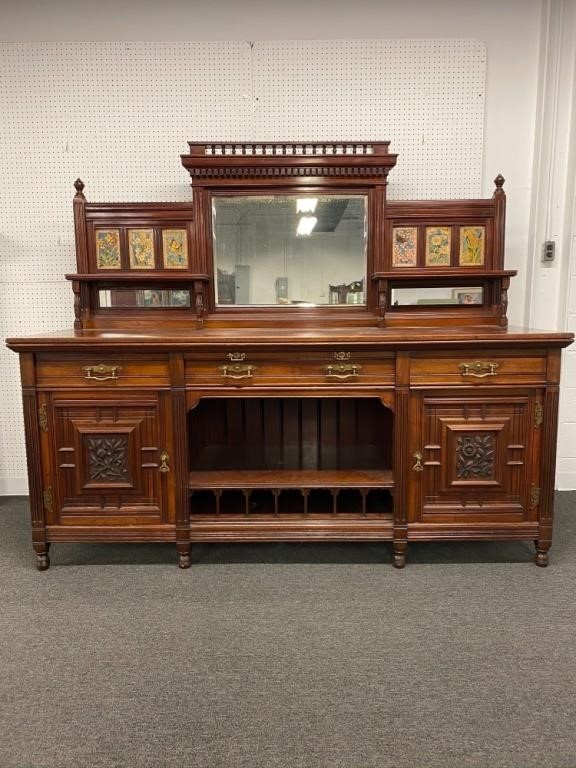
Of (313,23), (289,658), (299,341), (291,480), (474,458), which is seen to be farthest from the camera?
(313,23)

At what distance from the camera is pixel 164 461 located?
8.55 feet

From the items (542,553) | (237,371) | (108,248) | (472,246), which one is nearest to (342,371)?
(237,371)

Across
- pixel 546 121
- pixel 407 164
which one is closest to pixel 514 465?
pixel 407 164

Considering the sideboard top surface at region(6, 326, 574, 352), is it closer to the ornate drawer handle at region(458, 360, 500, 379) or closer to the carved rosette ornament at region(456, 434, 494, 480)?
the ornate drawer handle at region(458, 360, 500, 379)

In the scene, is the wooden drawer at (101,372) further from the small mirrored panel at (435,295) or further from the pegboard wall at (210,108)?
the small mirrored panel at (435,295)

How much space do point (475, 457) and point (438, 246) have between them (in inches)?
50.8

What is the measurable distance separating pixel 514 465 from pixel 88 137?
10.7ft

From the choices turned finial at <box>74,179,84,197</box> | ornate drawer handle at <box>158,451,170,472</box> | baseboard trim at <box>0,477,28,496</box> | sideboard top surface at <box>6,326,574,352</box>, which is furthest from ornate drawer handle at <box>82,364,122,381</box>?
baseboard trim at <box>0,477,28,496</box>

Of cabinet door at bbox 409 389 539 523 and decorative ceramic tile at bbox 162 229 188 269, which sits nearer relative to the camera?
cabinet door at bbox 409 389 539 523

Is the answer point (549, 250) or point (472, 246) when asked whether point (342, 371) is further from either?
point (549, 250)

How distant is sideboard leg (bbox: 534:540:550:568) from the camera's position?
263cm

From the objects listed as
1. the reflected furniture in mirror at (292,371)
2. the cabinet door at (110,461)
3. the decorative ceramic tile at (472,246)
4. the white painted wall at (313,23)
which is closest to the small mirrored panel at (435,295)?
the reflected furniture in mirror at (292,371)

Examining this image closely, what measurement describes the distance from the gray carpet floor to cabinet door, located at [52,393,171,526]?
329 millimetres

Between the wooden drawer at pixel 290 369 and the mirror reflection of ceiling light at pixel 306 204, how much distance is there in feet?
3.31
